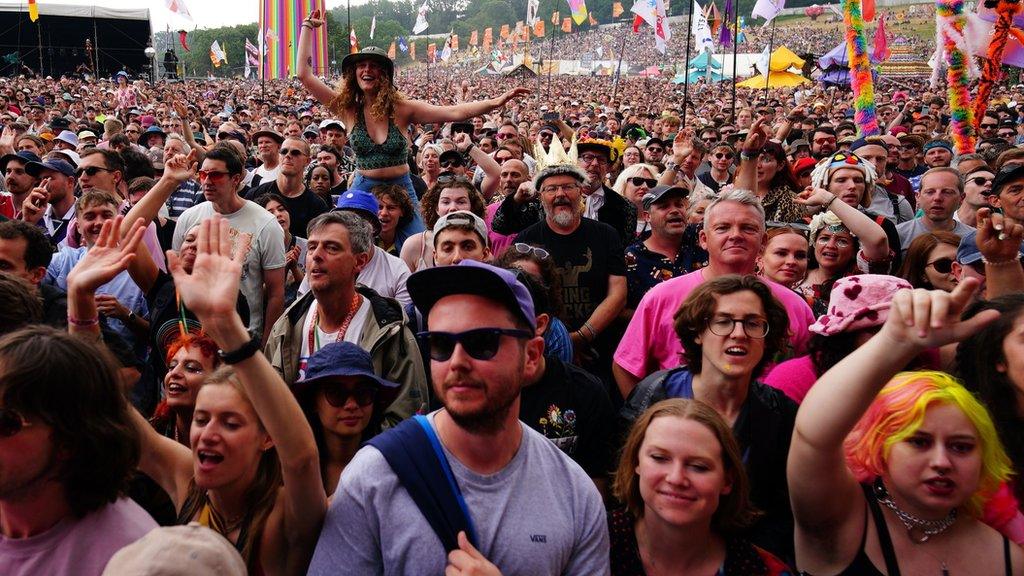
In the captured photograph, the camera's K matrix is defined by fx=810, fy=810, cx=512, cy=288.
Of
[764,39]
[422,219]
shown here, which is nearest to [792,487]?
[422,219]

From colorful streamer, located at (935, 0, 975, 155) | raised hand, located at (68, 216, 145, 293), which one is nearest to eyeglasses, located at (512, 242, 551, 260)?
raised hand, located at (68, 216, 145, 293)

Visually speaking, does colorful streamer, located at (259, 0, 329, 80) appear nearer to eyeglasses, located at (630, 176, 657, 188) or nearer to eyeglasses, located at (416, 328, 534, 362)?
eyeglasses, located at (630, 176, 657, 188)

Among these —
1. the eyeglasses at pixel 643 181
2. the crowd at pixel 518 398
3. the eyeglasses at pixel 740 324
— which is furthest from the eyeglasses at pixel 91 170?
the eyeglasses at pixel 740 324

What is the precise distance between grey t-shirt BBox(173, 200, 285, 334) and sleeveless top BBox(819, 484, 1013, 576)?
327 cm

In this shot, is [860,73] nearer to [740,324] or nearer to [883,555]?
[740,324]

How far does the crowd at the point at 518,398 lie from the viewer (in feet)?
6.01

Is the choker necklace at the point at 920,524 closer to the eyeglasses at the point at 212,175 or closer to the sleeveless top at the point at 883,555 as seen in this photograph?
the sleeveless top at the point at 883,555

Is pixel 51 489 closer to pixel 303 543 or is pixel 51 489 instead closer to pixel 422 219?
pixel 303 543

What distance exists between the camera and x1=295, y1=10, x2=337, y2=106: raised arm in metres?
5.68

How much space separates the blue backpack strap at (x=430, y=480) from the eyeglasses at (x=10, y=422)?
78 cm

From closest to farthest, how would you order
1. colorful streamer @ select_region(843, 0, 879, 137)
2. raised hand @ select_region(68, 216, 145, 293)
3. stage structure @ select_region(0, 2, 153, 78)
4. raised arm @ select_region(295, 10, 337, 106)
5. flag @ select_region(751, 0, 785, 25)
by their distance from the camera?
raised hand @ select_region(68, 216, 145, 293) < raised arm @ select_region(295, 10, 337, 106) < colorful streamer @ select_region(843, 0, 879, 137) < flag @ select_region(751, 0, 785, 25) < stage structure @ select_region(0, 2, 153, 78)

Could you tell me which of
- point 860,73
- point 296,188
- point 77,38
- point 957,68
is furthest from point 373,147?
point 77,38

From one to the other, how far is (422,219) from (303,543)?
363 cm

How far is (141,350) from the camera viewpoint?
4164mm
